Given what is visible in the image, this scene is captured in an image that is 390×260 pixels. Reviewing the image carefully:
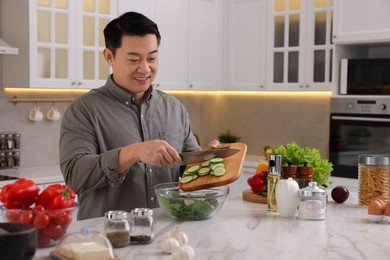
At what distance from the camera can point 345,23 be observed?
486 centimetres

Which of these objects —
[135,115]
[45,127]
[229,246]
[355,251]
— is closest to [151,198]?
[135,115]

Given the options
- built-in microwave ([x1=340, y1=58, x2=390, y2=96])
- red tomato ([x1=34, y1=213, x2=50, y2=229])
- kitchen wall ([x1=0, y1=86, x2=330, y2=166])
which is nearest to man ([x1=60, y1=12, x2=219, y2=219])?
red tomato ([x1=34, y1=213, x2=50, y2=229])

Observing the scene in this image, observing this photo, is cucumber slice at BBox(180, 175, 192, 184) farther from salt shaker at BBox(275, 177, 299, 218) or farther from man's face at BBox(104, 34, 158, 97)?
man's face at BBox(104, 34, 158, 97)

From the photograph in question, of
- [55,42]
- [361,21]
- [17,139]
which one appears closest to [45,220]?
[55,42]

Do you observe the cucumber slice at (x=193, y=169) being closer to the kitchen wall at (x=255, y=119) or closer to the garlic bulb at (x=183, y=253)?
the garlic bulb at (x=183, y=253)

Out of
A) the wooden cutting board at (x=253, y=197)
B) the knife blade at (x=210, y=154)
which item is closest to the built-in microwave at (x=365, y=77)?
the wooden cutting board at (x=253, y=197)

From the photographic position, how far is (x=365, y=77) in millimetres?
4770

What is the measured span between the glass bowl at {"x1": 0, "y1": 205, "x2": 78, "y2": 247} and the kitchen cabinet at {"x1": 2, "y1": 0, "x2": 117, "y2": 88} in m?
2.66

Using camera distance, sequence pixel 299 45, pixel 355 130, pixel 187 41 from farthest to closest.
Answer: pixel 187 41
pixel 299 45
pixel 355 130

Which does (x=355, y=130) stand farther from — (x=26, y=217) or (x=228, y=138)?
(x=26, y=217)

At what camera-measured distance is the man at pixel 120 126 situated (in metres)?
2.46

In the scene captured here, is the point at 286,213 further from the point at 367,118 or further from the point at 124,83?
the point at 367,118

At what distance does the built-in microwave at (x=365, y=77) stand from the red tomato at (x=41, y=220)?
3468 mm

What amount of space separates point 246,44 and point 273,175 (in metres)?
3.39
